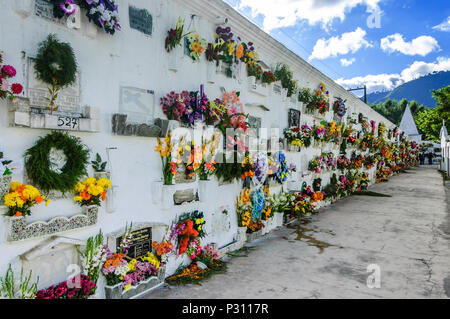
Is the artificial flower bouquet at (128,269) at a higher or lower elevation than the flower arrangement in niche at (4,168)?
lower

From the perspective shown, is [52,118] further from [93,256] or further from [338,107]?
[338,107]

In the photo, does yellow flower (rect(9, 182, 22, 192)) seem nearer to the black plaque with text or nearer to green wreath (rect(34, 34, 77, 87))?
green wreath (rect(34, 34, 77, 87))

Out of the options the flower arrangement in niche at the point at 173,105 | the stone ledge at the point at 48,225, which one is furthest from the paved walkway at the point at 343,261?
the flower arrangement in niche at the point at 173,105

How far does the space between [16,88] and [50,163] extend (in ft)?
2.48

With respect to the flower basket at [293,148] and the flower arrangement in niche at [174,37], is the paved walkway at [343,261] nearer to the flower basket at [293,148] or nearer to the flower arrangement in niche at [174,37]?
the flower basket at [293,148]

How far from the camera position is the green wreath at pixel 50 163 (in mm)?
2904

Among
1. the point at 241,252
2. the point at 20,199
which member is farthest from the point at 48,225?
the point at 241,252

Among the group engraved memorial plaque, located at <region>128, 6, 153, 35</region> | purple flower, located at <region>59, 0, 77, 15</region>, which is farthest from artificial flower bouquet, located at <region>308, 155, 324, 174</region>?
purple flower, located at <region>59, 0, 77, 15</region>

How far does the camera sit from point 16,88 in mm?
2723

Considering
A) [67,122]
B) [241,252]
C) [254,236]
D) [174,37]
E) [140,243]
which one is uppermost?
[174,37]

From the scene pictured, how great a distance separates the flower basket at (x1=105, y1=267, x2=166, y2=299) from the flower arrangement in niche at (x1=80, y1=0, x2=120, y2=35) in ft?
9.73

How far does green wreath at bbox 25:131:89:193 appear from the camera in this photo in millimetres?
2904

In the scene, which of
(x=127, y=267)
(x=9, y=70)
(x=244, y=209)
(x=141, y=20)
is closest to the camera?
(x=9, y=70)

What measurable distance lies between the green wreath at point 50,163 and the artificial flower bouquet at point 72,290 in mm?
967
